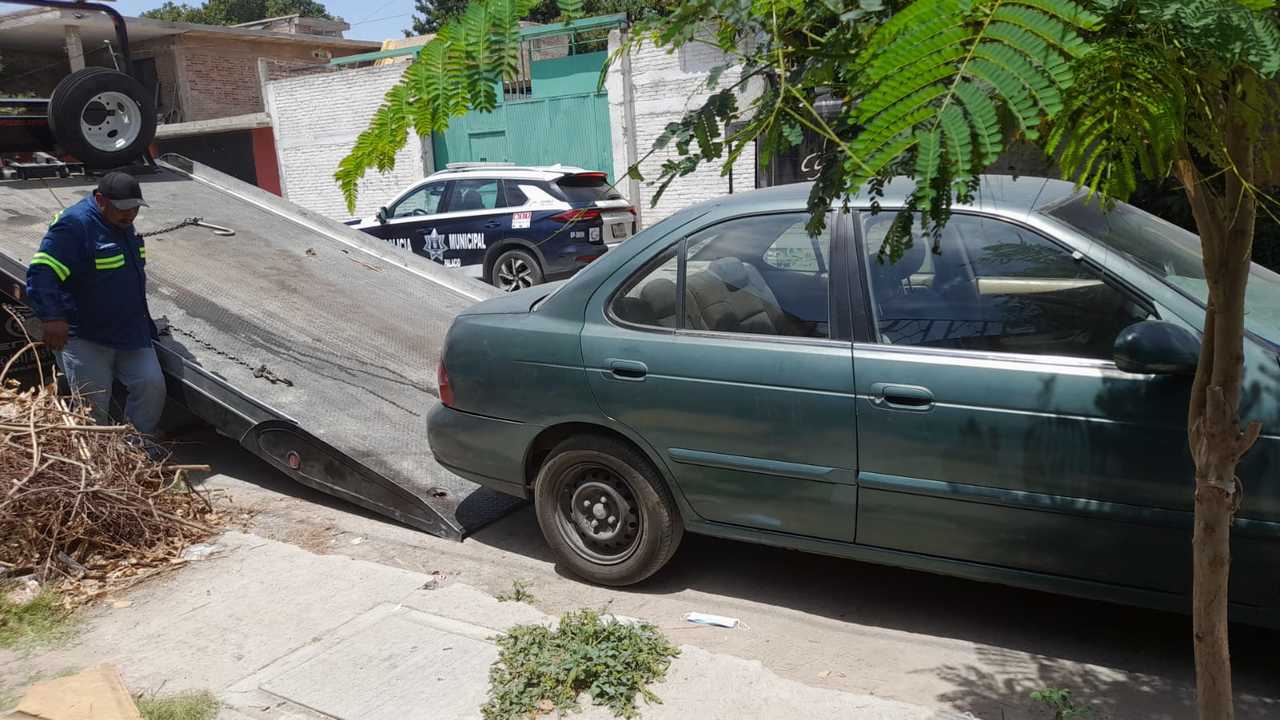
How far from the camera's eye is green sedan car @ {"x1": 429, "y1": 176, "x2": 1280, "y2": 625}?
3.35m

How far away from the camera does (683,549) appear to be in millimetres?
4961

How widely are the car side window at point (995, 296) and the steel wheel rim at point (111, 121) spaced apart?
22.3 feet

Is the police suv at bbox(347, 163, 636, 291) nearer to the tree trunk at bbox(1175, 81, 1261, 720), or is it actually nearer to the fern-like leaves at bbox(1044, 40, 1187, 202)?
the tree trunk at bbox(1175, 81, 1261, 720)

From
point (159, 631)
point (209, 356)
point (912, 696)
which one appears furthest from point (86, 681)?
point (912, 696)

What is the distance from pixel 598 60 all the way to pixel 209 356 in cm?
1400

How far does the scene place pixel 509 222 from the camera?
12375 millimetres

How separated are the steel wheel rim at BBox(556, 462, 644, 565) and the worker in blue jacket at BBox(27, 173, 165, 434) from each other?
108 inches

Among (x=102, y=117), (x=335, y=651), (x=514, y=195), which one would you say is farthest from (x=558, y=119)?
(x=335, y=651)

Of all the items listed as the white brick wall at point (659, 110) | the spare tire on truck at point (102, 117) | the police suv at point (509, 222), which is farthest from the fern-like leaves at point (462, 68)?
the white brick wall at point (659, 110)

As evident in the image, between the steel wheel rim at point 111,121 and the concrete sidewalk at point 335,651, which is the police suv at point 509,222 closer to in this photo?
the steel wheel rim at point 111,121

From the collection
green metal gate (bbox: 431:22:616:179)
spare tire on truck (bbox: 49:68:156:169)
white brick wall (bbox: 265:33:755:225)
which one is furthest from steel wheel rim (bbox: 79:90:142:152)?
green metal gate (bbox: 431:22:616:179)

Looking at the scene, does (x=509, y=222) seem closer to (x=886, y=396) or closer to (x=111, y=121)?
(x=111, y=121)

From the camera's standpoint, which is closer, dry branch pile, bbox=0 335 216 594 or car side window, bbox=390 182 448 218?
dry branch pile, bbox=0 335 216 594

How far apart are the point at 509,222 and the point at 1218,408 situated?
1065 cm
